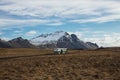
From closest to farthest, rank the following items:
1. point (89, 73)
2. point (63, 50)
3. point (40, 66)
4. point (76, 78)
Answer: point (76, 78) < point (89, 73) < point (40, 66) < point (63, 50)

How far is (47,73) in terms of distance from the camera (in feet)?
127

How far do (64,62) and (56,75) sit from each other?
9.56 meters

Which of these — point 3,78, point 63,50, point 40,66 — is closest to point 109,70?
point 40,66

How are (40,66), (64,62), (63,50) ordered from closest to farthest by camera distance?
(40,66)
(64,62)
(63,50)

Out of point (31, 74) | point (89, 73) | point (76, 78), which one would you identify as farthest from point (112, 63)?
point (31, 74)

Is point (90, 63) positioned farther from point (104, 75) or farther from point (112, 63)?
point (104, 75)

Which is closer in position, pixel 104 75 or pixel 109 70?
pixel 104 75

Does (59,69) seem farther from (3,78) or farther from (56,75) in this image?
(3,78)

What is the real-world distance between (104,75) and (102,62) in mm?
8554

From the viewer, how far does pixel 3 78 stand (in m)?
36.1

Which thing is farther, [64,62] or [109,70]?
[64,62]

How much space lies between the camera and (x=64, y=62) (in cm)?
4684

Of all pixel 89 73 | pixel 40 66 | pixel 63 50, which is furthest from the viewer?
pixel 63 50

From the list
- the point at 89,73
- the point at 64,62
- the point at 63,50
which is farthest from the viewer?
the point at 63,50
